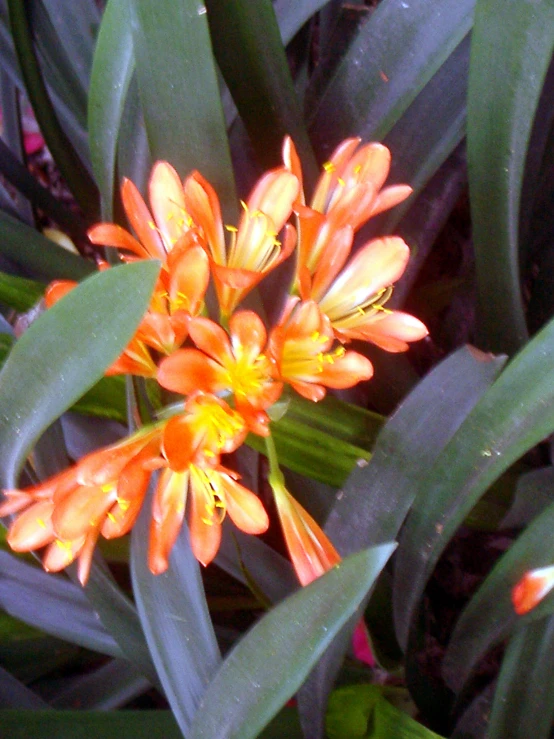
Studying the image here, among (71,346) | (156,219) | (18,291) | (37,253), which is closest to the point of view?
(71,346)

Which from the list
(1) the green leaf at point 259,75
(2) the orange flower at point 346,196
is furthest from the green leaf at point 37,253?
(2) the orange flower at point 346,196

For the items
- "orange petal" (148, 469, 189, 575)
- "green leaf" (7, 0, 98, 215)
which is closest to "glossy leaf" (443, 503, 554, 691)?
"orange petal" (148, 469, 189, 575)

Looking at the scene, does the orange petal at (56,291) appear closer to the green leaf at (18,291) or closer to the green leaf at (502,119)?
the green leaf at (18,291)

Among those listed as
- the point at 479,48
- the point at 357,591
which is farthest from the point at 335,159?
the point at 357,591

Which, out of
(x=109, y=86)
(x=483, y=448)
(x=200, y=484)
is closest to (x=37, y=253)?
(x=109, y=86)

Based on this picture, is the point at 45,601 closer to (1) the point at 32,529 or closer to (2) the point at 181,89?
(1) the point at 32,529

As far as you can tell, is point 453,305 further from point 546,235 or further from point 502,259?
point 502,259

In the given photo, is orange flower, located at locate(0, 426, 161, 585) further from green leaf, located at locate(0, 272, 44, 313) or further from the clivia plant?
green leaf, located at locate(0, 272, 44, 313)
